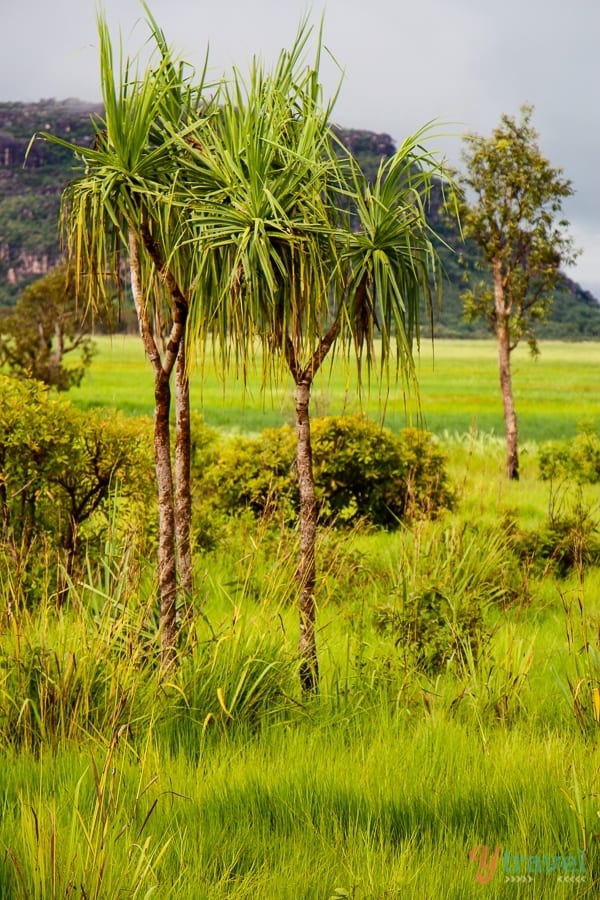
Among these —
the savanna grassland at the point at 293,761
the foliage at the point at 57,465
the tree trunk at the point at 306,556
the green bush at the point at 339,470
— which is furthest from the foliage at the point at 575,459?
the tree trunk at the point at 306,556

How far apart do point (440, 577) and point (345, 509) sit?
4.81 m

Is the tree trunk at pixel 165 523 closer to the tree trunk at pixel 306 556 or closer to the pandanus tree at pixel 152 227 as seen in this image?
the pandanus tree at pixel 152 227

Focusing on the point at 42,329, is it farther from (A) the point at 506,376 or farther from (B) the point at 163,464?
(B) the point at 163,464

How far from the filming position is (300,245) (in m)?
4.95

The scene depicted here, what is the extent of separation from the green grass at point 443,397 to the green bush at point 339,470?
4.31 ft

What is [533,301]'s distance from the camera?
844 inches

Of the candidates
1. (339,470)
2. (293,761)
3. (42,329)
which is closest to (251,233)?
(293,761)

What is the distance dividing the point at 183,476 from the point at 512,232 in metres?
17.0

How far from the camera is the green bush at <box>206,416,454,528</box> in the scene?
40.7 feet

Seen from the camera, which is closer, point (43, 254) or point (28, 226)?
point (43, 254)

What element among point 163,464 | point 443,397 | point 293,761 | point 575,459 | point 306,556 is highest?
point 163,464

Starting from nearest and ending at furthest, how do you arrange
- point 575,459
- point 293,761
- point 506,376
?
point 293,761
point 575,459
point 506,376

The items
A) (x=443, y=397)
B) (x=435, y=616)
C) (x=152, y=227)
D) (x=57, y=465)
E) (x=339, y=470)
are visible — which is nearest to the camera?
(x=152, y=227)

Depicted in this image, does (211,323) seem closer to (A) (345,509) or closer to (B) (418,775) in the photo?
(B) (418,775)
